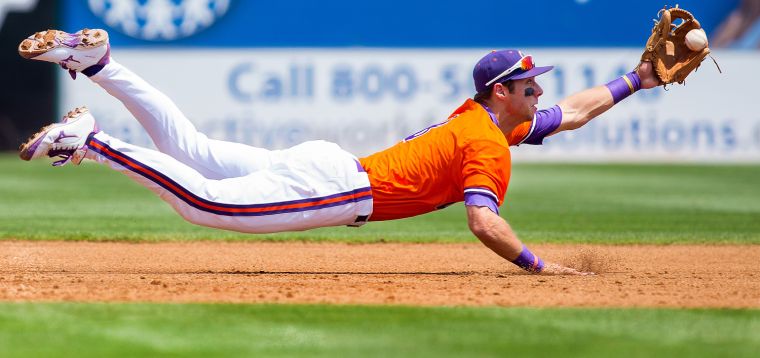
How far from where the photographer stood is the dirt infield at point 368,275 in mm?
5344

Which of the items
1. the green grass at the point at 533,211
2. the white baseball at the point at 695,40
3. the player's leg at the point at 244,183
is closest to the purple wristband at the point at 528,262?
the player's leg at the point at 244,183

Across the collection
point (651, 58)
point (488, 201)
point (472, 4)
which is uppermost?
point (472, 4)

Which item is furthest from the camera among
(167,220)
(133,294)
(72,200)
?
(72,200)

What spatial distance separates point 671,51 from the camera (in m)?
6.71

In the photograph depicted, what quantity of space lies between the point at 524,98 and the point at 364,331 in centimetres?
210

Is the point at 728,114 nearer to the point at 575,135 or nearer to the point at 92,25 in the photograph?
the point at 575,135

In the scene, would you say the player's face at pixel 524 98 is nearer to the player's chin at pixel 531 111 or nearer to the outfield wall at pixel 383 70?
the player's chin at pixel 531 111

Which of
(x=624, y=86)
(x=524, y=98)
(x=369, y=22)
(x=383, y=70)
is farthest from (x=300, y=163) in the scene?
(x=369, y=22)

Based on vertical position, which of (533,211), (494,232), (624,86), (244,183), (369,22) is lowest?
(533,211)

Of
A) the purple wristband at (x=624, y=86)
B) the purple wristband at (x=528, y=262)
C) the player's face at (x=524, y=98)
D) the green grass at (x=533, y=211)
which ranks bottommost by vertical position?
the green grass at (x=533, y=211)

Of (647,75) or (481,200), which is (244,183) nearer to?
(481,200)

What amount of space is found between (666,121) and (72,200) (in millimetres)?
9624

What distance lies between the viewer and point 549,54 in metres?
18.2

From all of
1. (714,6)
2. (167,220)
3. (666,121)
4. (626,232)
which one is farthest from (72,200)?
(714,6)
